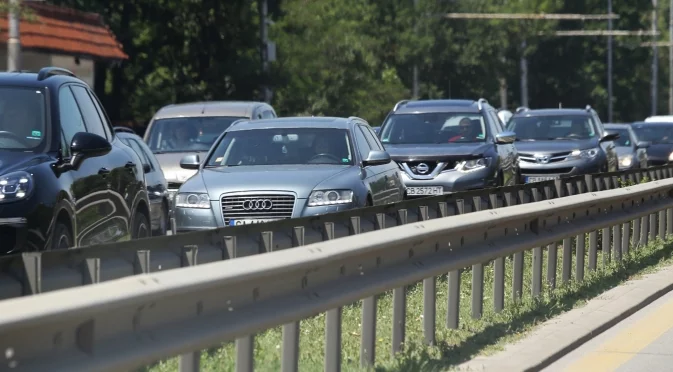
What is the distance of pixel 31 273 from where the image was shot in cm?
514

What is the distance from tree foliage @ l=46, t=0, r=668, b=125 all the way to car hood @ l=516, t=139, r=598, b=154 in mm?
4232

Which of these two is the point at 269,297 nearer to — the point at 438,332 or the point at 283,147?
the point at 438,332

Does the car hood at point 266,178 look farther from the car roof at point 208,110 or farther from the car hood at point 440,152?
the car roof at point 208,110

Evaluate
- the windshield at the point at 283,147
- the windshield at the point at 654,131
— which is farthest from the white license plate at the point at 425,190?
the windshield at the point at 654,131

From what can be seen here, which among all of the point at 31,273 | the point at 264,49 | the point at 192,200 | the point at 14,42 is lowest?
the point at 192,200

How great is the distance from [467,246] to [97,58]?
2707 centimetres

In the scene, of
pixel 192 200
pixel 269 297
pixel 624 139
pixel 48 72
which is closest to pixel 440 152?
pixel 192 200

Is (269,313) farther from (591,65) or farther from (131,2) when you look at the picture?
(591,65)

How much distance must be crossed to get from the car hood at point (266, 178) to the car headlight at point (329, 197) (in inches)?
2.5

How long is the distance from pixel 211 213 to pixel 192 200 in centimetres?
27

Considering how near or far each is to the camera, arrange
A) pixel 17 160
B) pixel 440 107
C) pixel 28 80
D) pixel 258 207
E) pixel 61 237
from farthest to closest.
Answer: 1. pixel 440 107
2. pixel 258 207
3. pixel 28 80
4. pixel 61 237
5. pixel 17 160

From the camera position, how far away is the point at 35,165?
9.03 m

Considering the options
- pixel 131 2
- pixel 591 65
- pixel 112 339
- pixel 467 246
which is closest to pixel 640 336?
pixel 467 246

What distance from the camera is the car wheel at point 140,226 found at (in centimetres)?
1155
